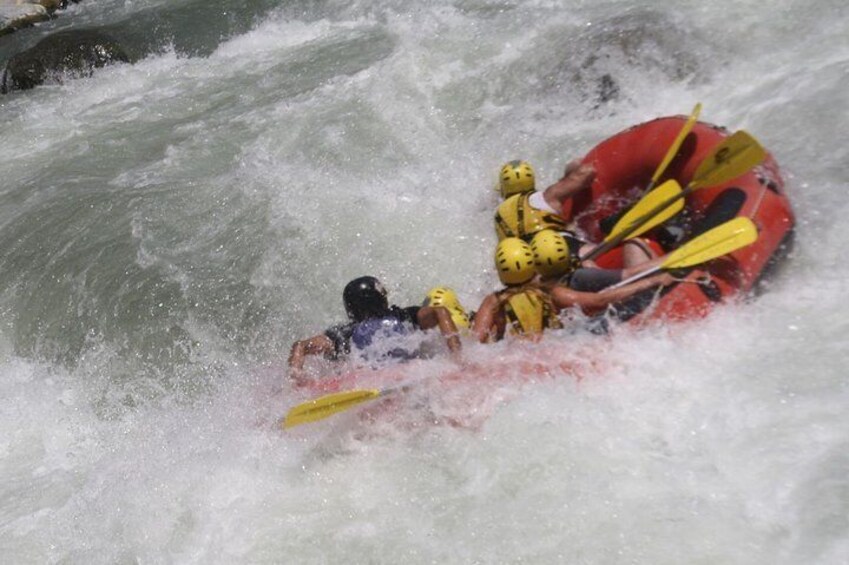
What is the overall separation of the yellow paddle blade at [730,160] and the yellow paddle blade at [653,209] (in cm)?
12

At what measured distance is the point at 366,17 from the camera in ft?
30.3

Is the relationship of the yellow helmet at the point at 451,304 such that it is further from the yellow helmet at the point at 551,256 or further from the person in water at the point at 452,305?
the yellow helmet at the point at 551,256

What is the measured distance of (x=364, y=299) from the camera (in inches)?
166

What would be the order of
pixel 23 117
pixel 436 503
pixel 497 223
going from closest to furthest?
pixel 436 503, pixel 497 223, pixel 23 117

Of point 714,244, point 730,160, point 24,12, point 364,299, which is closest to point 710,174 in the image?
point 730,160

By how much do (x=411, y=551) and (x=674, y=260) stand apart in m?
1.79

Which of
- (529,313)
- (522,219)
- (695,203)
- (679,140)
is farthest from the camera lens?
(522,219)

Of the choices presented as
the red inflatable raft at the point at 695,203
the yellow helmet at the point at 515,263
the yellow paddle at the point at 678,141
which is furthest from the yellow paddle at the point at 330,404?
the yellow paddle at the point at 678,141

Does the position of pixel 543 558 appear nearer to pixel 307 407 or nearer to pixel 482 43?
pixel 307 407

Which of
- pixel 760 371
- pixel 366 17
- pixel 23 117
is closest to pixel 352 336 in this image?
pixel 760 371

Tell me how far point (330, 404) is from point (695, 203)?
85.7 inches

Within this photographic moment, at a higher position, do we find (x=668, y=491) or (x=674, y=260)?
(x=674, y=260)

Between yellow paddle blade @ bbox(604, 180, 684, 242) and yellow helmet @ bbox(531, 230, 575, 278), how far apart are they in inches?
15.0

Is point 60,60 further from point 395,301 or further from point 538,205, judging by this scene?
point 538,205
